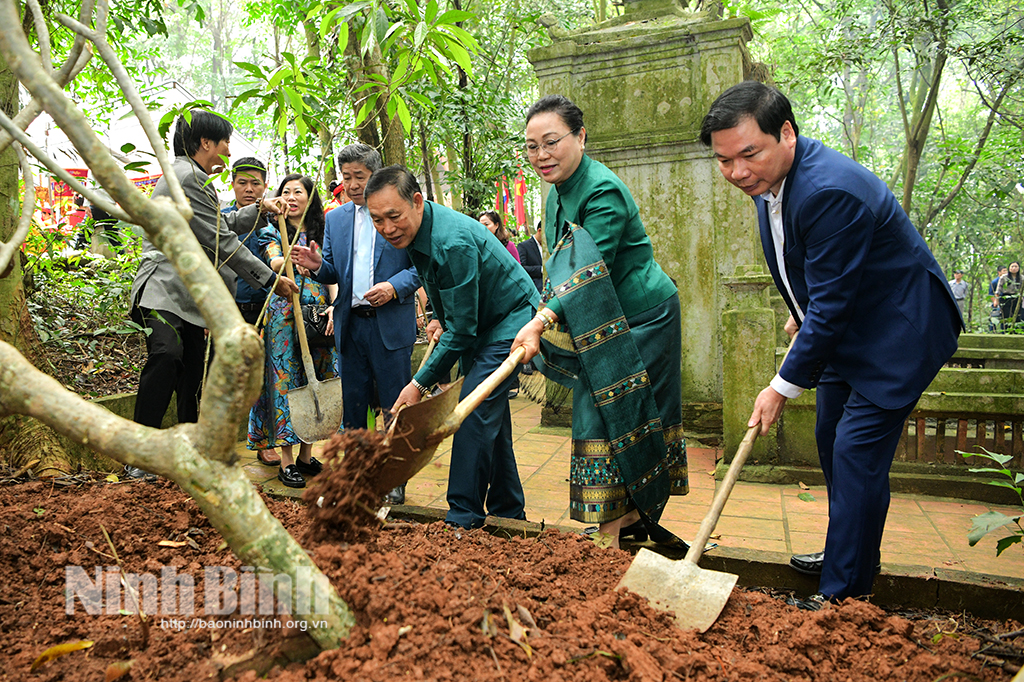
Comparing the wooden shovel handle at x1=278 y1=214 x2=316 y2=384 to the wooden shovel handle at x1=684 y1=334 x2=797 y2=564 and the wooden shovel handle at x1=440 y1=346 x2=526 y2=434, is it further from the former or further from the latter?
the wooden shovel handle at x1=684 y1=334 x2=797 y2=564

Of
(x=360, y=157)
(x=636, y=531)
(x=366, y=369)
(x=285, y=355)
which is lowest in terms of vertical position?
(x=636, y=531)

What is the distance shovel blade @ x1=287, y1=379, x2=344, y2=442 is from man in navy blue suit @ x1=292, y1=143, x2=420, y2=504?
0.62 ft

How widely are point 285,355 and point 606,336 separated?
2.36 metres

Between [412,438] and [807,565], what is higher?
[412,438]

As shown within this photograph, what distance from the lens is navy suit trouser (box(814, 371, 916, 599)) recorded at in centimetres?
231

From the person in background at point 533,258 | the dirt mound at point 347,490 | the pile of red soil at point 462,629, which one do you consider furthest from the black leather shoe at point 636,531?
the person in background at point 533,258

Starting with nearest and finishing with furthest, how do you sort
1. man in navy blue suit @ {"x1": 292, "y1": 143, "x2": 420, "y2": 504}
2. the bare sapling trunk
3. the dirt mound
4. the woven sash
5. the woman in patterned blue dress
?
the bare sapling trunk → the dirt mound → the woven sash → man in navy blue suit @ {"x1": 292, "y1": 143, "x2": 420, "y2": 504} → the woman in patterned blue dress

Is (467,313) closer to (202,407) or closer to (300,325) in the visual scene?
A: (300,325)

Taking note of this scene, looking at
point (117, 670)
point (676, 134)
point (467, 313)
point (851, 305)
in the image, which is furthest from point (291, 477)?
point (676, 134)

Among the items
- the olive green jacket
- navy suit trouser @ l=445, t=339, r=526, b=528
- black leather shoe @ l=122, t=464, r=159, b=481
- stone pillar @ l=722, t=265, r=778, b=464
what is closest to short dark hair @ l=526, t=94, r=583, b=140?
the olive green jacket

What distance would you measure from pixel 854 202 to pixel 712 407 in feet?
11.5

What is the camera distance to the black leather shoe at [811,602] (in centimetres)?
228

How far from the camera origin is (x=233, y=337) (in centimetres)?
148

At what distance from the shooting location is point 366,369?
13.4ft
